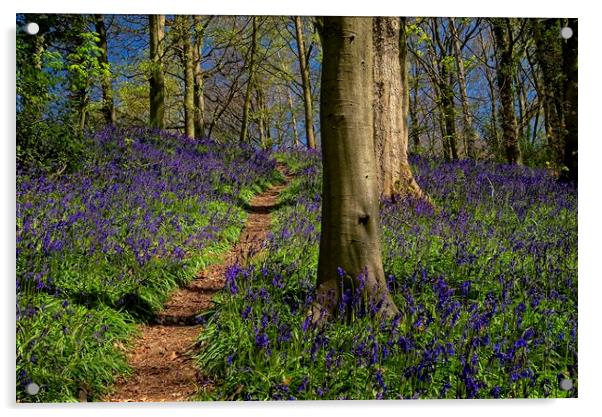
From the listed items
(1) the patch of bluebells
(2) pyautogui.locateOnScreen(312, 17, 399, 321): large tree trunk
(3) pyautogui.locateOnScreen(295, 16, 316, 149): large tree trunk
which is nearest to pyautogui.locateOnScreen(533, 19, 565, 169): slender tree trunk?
(1) the patch of bluebells

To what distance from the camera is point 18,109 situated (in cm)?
390

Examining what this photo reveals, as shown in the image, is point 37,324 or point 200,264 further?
point 200,264

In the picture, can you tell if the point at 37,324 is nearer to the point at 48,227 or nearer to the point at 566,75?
the point at 48,227

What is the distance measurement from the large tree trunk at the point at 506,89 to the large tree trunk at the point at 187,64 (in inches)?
133

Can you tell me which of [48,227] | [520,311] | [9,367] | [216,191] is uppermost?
[216,191]

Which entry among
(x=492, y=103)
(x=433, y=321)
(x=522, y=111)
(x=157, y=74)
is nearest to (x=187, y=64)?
(x=157, y=74)

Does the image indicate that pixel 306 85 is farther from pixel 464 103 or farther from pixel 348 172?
pixel 348 172

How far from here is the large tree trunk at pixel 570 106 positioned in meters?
4.51

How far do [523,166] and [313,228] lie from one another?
10.5 ft

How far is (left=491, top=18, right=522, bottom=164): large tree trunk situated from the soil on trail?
382cm

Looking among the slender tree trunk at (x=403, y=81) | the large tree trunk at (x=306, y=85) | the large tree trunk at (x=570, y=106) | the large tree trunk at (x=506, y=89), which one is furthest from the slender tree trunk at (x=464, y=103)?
the large tree trunk at (x=306, y=85)

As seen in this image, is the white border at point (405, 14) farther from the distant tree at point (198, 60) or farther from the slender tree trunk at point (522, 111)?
the slender tree trunk at point (522, 111)

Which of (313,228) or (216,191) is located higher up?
(216,191)

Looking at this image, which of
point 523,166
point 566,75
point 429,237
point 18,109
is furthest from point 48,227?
point 523,166
